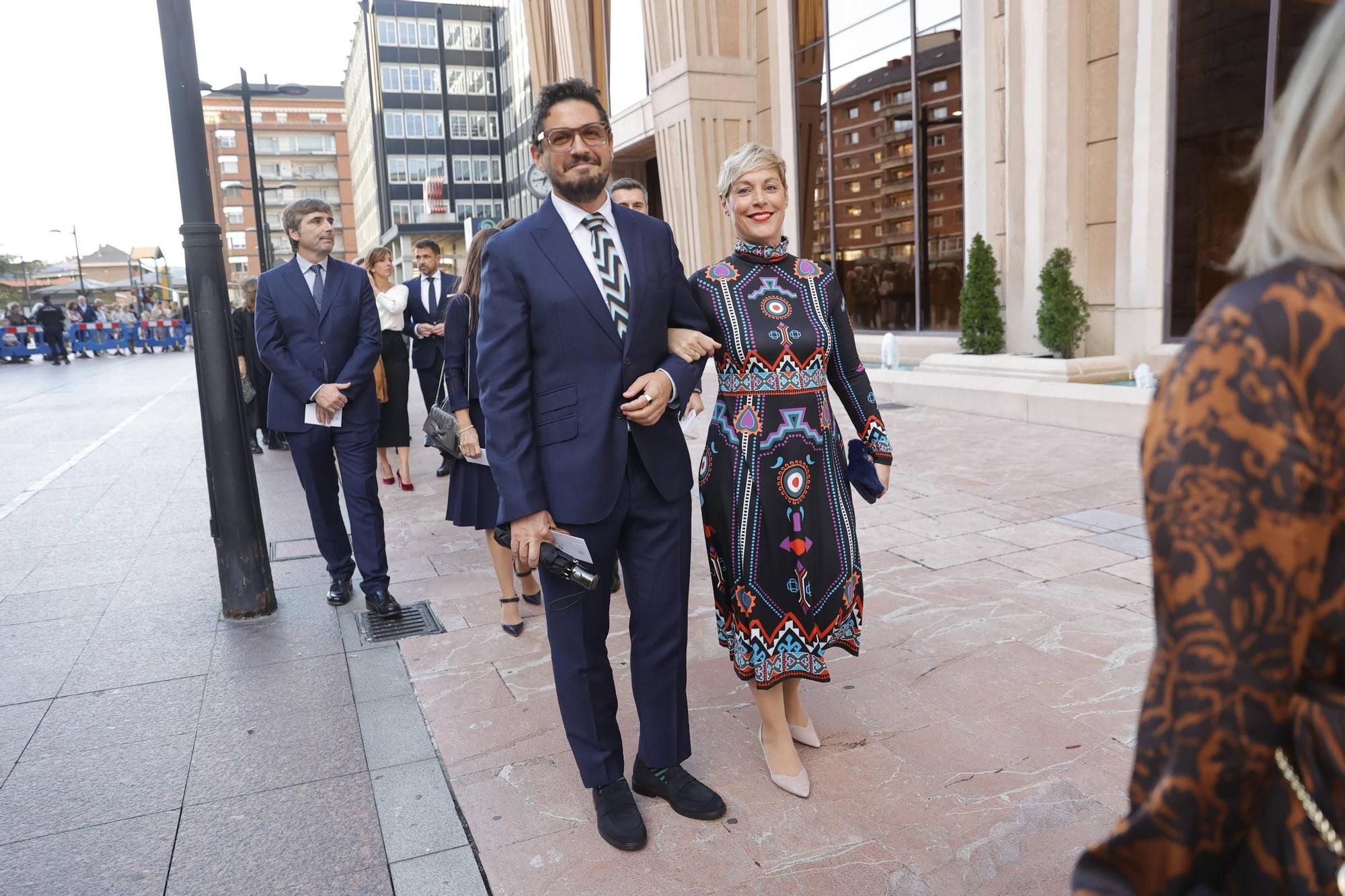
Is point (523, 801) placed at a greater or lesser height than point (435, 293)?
lesser

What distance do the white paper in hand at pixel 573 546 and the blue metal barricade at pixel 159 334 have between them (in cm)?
4248

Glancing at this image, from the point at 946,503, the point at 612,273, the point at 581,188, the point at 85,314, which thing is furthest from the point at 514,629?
the point at 85,314

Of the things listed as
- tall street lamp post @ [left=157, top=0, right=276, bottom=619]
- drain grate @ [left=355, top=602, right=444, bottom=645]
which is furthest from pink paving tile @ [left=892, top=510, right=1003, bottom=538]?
tall street lamp post @ [left=157, top=0, right=276, bottom=619]

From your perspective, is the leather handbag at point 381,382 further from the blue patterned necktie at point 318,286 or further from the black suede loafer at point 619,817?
the black suede loafer at point 619,817

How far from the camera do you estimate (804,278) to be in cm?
316

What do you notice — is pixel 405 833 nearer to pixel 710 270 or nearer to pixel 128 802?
pixel 128 802

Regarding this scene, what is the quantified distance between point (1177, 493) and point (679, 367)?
1.97m

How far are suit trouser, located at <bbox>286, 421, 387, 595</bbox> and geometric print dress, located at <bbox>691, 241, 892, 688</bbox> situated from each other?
2.62 m

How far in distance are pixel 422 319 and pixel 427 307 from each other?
0.12m

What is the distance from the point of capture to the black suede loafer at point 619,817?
111 inches

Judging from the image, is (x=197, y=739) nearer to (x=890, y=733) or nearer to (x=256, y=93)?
(x=890, y=733)

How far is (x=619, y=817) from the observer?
2877mm

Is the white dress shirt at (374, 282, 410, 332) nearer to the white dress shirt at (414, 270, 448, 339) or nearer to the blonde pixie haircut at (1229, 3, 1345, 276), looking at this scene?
the white dress shirt at (414, 270, 448, 339)

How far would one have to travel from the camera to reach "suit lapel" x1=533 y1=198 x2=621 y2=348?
2748 mm
